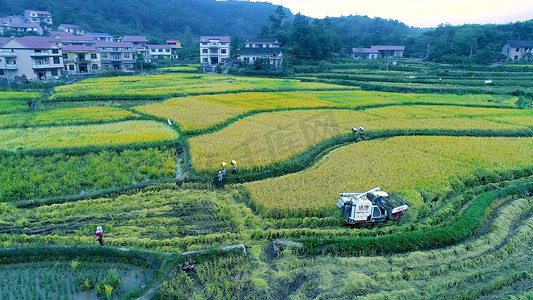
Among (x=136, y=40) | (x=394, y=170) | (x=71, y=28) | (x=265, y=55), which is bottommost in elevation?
(x=394, y=170)

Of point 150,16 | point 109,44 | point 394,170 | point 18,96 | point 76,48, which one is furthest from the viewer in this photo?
point 150,16

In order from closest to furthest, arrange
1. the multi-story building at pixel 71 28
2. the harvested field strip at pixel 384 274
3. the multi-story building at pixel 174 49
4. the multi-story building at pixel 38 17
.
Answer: the harvested field strip at pixel 384 274 → the multi-story building at pixel 174 49 → the multi-story building at pixel 71 28 → the multi-story building at pixel 38 17

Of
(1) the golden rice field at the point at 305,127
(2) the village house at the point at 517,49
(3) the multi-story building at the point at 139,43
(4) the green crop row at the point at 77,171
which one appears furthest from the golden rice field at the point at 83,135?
(2) the village house at the point at 517,49

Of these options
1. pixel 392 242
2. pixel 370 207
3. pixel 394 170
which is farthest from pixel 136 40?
pixel 392 242

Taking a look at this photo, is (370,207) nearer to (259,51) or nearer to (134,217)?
(134,217)

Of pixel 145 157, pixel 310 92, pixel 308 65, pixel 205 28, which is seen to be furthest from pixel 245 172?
pixel 205 28

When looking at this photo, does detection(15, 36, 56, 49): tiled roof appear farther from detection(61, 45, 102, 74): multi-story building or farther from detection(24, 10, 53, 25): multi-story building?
detection(24, 10, 53, 25): multi-story building

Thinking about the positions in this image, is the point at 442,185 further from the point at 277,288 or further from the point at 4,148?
the point at 4,148

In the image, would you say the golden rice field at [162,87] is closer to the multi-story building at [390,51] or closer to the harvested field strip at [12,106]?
the harvested field strip at [12,106]
